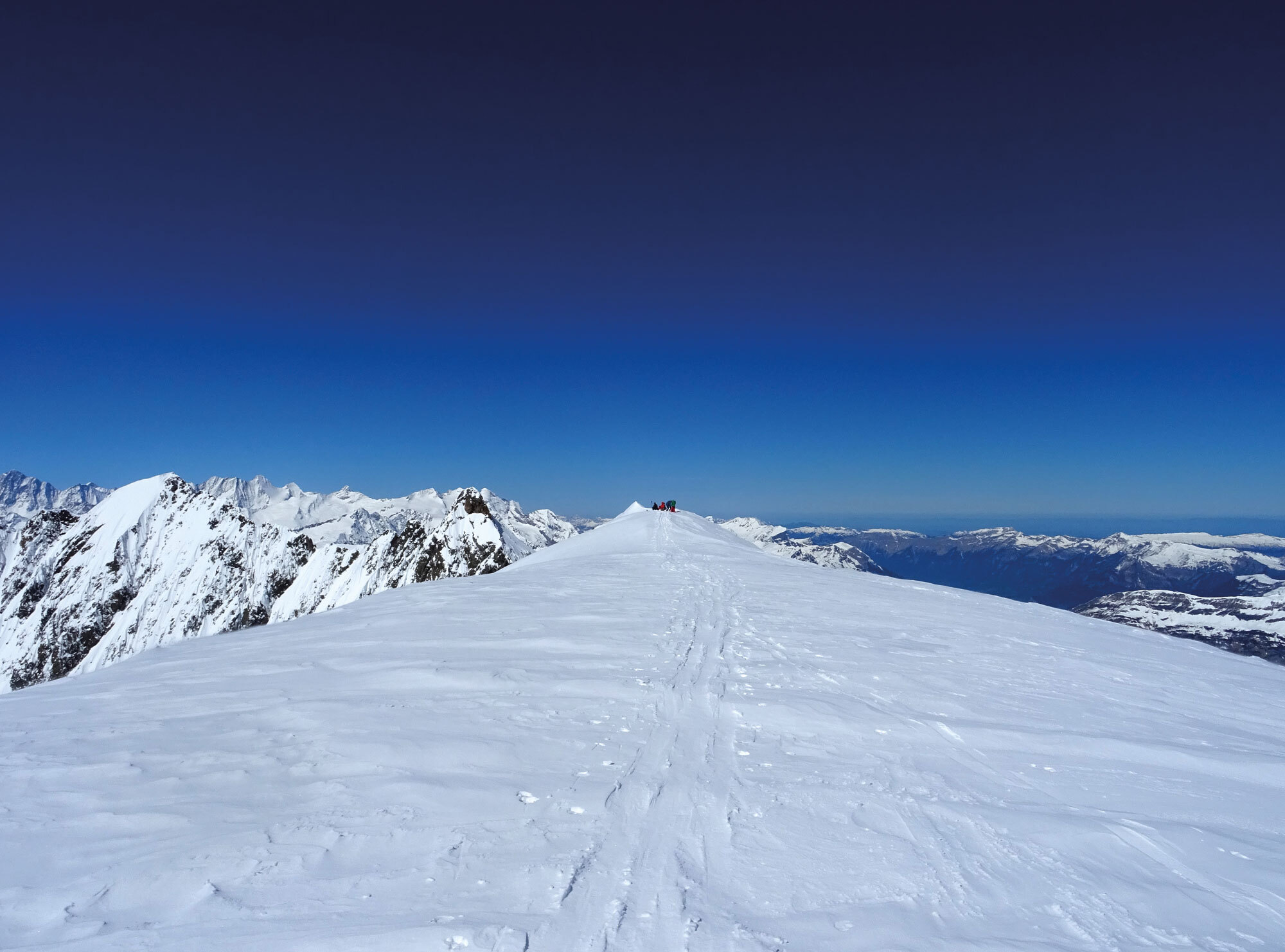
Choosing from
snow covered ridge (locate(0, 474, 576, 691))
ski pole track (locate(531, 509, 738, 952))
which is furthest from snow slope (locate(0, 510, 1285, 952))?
snow covered ridge (locate(0, 474, 576, 691))

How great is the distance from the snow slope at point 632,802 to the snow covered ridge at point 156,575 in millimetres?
88560

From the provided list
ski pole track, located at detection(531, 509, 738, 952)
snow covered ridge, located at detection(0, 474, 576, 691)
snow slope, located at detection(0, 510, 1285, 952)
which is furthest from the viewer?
snow covered ridge, located at detection(0, 474, 576, 691)

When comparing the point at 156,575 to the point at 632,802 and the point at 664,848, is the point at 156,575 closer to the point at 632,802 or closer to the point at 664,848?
the point at 632,802

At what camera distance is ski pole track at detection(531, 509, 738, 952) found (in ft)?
12.5

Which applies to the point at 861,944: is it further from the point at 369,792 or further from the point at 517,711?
the point at 517,711

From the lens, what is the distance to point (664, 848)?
483 cm

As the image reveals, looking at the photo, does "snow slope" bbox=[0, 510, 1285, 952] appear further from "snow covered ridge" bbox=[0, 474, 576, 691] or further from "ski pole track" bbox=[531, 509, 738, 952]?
"snow covered ridge" bbox=[0, 474, 576, 691]

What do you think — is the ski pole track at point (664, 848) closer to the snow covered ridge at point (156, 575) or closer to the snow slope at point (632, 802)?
the snow slope at point (632, 802)

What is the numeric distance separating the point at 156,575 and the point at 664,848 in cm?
17020

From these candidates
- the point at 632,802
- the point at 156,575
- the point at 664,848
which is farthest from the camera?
the point at 156,575

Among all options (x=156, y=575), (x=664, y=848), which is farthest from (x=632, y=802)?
(x=156, y=575)

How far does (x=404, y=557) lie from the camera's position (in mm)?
92125

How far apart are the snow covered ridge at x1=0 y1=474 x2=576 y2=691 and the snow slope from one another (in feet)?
291

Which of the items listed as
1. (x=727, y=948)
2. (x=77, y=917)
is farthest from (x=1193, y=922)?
(x=77, y=917)
